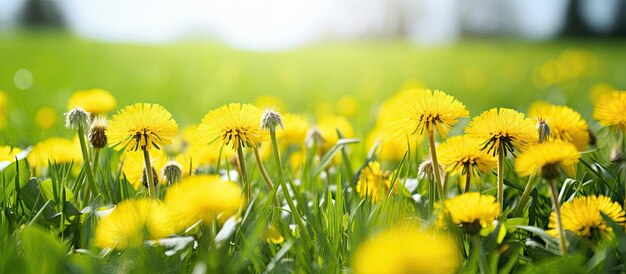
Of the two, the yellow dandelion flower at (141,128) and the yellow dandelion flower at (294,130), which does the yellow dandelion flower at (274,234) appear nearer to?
the yellow dandelion flower at (141,128)

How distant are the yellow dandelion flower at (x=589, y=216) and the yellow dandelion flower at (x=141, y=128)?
0.69 meters

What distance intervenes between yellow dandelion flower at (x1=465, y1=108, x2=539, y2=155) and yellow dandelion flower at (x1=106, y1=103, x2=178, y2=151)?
0.53 meters

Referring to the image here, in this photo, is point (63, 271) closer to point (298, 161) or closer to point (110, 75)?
point (298, 161)

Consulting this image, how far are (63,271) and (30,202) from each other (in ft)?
1.42

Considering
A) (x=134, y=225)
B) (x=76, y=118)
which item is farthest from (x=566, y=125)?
(x=76, y=118)

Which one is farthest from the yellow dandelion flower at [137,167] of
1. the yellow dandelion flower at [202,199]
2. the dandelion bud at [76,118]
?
the yellow dandelion flower at [202,199]

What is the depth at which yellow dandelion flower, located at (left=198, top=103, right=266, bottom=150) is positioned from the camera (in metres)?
1.07

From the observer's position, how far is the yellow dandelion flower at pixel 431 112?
1.04 metres

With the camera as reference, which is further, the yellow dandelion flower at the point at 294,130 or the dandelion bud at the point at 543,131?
the yellow dandelion flower at the point at 294,130

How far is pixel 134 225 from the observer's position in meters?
0.88

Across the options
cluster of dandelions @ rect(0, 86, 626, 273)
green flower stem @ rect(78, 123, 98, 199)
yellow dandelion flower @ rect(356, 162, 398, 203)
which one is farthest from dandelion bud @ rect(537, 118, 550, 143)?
green flower stem @ rect(78, 123, 98, 199)

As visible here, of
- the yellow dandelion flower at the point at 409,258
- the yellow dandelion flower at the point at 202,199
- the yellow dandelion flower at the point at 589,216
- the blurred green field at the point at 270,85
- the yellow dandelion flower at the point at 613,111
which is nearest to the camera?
the yellow dandelion flower at the point at 409,258

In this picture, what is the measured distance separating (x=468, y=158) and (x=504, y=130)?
13 centimetres

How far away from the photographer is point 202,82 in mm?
5949
